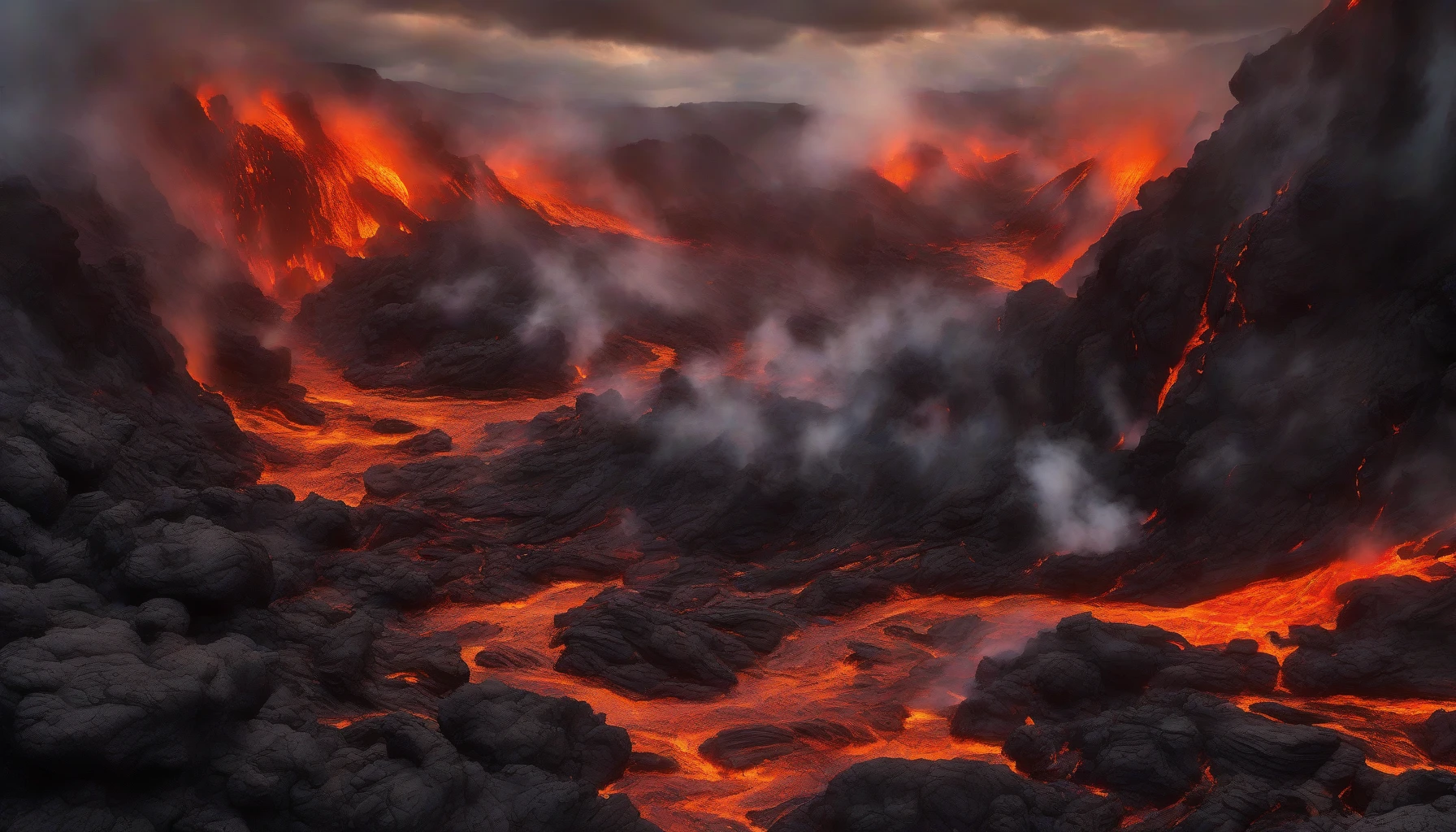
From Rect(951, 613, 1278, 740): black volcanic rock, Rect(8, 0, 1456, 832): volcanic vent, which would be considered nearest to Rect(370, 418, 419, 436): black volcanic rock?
Rect(8, 0, 1456, 832): volcanic vent

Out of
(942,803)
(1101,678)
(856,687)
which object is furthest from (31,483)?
(1101,678)

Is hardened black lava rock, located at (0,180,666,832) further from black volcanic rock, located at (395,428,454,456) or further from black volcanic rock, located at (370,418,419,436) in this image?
black volcanic rock, located at (370,418,419,436)

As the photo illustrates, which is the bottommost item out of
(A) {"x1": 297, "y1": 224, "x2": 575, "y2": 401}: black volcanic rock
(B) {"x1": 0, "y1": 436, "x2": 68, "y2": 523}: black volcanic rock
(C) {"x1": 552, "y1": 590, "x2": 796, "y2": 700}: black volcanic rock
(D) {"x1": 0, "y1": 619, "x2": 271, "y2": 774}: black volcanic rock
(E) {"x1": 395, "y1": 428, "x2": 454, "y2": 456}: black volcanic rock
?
(D) {"x1": 0, "y1": 619, "x2": 271, "y2": 774}: black volcanic rock

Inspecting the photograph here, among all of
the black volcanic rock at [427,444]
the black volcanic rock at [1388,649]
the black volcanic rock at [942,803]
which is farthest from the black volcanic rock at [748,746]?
the black volcanic rock at [427,444]

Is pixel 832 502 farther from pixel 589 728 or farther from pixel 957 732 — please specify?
pixel 589 728

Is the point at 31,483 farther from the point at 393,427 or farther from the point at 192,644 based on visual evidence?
the point at 393,427

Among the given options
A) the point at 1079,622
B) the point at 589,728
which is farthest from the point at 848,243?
the point at 589,728
